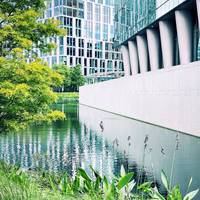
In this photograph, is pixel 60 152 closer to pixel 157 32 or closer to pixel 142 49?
pixel 157 32

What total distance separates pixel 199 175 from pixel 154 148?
238 inches

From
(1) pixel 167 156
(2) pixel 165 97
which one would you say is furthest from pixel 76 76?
(1) pixel 167 156

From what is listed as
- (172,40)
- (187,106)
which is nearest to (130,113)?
(172,40)

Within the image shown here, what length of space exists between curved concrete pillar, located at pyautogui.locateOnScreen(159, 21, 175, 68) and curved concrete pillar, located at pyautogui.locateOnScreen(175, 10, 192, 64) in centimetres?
361

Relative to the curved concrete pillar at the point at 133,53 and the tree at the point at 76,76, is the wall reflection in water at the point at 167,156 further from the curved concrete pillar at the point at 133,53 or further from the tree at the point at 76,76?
the tree at the point at 76,76

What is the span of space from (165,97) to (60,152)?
1292 centimetres

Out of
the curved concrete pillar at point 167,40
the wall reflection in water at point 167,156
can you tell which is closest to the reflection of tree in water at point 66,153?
the wall reflection in water at point 167,156

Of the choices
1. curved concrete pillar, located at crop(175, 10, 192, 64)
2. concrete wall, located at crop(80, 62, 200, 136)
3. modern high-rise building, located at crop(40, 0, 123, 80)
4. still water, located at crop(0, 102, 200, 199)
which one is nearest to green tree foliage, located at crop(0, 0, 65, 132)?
still water, located at crop(0, 102, 200, 199)

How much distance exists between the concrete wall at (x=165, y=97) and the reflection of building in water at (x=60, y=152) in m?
4.91

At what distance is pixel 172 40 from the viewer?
4106 cm

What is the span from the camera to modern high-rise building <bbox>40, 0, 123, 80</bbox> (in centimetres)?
11800

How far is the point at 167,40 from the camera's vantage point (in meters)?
40.5

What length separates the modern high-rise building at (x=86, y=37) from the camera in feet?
387

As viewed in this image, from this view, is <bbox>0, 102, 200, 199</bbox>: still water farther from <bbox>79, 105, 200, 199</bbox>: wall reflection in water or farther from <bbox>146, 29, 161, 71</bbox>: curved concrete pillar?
<bbox>146, 29, 161, 71</bbox>: curved concrete pillar
